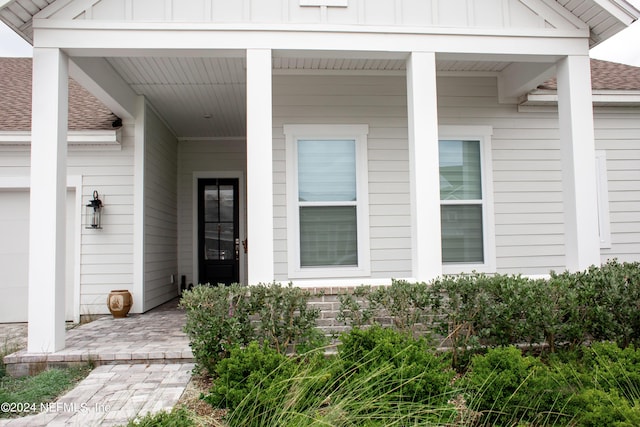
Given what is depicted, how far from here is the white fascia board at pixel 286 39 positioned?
14.8ft

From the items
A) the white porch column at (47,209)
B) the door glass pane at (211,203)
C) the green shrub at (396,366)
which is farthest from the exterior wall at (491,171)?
Result: the door glass pane at (211,203)

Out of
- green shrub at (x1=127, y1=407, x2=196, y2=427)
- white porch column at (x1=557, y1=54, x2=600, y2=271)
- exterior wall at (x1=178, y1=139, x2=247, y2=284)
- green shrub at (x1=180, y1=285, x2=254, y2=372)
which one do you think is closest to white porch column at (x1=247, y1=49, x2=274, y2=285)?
green shrub at (x1=180, y1=285, x2=254, y2=372)

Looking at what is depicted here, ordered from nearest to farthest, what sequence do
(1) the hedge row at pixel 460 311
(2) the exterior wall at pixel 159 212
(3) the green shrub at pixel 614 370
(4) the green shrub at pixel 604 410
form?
1. (4) the green shrub at pixel 604 410
2. (3) the green shrub at pixel 614 370
3. (1) the hedge row at pixel 460 311
4. (2) the exterior wall at pixel 159 212

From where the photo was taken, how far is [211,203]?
9523 millimetres

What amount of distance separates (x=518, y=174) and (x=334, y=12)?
347 cm

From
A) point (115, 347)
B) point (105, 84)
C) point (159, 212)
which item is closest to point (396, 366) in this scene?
point (115, 347)

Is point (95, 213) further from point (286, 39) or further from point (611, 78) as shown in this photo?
point (611, 78)

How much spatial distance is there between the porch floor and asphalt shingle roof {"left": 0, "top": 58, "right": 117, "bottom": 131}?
116 inches

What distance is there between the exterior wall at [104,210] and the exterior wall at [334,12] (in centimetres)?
286

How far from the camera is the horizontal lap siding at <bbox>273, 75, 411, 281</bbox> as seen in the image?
6.05m

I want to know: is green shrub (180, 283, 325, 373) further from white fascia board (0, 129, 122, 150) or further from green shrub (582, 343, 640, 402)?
white fascia board (0, 129, 122, 150)

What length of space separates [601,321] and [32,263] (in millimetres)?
5258

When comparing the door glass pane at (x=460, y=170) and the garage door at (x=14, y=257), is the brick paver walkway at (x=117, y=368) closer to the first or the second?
the garage door at (x=14, y=257)

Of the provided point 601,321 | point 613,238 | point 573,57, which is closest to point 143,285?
point 601,321
